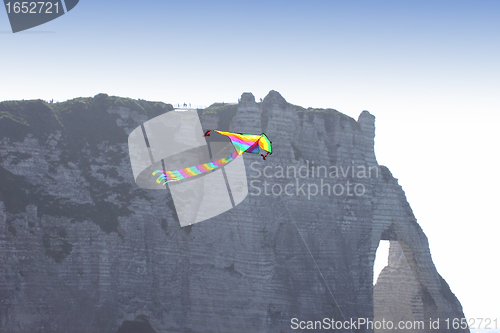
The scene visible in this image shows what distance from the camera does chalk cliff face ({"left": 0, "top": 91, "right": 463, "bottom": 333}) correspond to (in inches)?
1951

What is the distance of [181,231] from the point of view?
53719mm

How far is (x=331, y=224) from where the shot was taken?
188 ft

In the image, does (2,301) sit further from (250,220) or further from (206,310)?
(250,220)

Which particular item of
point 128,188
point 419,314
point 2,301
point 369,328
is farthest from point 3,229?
point 419,314

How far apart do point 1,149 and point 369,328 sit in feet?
94.0
